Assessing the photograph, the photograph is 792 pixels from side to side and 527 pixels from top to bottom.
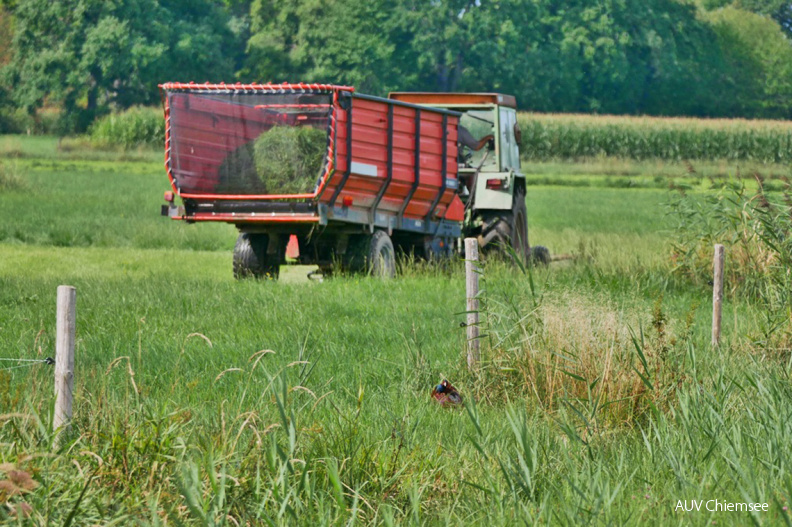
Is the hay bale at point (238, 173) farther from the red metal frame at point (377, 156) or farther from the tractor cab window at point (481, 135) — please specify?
the tractor cab window at point (481, 135)

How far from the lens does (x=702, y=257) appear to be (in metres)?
13.6

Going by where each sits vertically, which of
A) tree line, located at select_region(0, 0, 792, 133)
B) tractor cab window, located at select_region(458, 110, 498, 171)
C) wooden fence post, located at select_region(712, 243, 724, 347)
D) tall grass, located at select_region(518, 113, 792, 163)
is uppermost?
tree line, located at select_region(0, 0, 792, 133)

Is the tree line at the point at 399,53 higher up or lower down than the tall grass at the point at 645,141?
higher up

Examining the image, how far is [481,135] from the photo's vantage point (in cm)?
1603

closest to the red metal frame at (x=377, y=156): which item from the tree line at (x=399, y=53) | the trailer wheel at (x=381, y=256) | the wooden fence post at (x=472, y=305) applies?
the trailer wheel at (x=381, y=256)

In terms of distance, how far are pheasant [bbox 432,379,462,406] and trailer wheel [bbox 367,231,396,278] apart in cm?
703

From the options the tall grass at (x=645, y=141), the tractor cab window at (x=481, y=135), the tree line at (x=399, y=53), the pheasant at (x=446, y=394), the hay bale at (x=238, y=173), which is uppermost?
the tree line at (x=399, y=53)

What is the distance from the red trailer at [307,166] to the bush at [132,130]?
40.1 meters

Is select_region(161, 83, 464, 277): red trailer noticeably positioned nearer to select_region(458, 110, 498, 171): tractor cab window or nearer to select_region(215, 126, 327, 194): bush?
select_region(215, 126, 327, 194): bush

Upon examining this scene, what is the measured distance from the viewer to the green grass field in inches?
186

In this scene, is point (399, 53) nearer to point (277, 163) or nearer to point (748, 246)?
point (277, 163)

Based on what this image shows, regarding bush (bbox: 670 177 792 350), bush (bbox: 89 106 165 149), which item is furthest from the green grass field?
bush (bbox: 89 106 165 149)

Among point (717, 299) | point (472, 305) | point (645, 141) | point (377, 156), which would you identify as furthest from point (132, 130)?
point (472, 305)

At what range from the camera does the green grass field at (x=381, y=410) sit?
15.5ft
